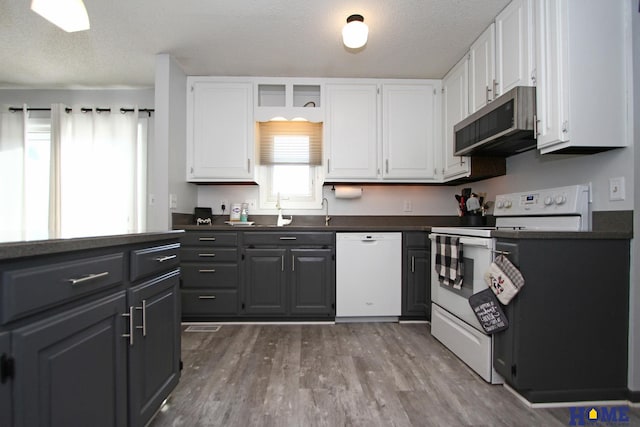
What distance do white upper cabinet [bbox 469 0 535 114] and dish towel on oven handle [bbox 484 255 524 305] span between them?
1.13 meters

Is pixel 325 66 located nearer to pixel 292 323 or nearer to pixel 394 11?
pixel 394 11

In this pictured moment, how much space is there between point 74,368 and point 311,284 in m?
2.00

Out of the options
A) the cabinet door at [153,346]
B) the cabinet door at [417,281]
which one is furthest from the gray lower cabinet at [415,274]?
the cabinet door at [153,346]

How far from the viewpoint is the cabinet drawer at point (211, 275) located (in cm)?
273

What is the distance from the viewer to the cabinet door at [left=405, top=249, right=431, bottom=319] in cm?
279

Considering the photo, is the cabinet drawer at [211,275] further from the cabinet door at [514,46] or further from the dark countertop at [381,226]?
the cabinet door at [514,46]

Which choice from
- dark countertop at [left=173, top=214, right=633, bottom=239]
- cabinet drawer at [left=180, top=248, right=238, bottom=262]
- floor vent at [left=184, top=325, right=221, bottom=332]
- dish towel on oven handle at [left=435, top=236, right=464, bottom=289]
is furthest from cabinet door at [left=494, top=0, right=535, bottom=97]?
floor vent at [left=184, top=325, right=221, bottom=332]

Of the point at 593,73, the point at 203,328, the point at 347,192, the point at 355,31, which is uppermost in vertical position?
the point at 355,31

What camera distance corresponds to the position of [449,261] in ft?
7.02

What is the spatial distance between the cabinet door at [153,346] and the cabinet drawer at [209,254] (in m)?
1.19

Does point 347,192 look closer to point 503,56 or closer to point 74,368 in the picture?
point 503,56

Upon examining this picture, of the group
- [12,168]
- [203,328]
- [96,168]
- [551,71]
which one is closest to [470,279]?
[551,71]

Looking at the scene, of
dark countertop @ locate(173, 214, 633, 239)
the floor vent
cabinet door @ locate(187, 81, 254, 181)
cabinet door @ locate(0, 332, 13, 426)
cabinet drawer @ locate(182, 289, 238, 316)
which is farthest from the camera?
cabinet door @ locate(187, 81, 254, 181)

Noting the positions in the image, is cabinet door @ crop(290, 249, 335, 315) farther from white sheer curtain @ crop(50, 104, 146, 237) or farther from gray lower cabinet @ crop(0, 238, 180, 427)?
white sheer curtain @ crop(50, 104, 146, 237)
